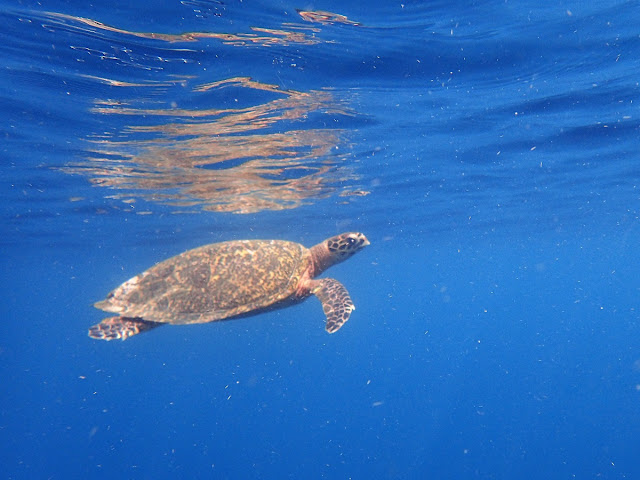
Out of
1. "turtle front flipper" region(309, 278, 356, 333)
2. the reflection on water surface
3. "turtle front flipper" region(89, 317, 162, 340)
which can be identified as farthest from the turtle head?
"turtle front flipper" region(89, 317, 162, 340)

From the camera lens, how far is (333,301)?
862cm

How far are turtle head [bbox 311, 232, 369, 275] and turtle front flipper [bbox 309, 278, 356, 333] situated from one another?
0.65 metres

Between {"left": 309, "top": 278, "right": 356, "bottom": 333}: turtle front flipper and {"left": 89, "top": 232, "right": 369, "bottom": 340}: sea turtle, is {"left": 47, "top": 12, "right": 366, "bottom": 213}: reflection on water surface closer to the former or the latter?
{"left": 89, "top": 232, "right": 369, "bottom": 340}: sea turtle

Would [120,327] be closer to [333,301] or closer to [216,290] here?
[216,290]

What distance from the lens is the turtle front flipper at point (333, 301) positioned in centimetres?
772

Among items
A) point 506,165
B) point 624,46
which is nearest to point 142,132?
point 624,46

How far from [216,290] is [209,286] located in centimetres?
18

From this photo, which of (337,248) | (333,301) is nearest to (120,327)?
(333,301)

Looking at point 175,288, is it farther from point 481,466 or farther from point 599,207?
point 481,466

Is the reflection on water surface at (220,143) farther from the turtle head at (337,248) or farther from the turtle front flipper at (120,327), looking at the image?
the turtle front flipper at (120,327)

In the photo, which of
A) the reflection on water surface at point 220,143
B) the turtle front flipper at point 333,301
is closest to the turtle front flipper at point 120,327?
the turtle front flipper at point 333,301

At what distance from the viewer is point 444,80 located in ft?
32.1

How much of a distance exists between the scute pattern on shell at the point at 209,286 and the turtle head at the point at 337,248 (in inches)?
32.7

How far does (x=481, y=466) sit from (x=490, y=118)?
47006 mm
